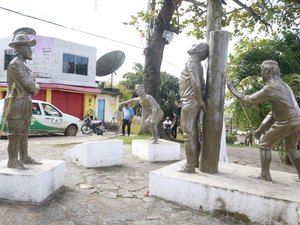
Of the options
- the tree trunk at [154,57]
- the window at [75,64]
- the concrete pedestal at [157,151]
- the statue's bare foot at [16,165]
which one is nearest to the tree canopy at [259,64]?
the concrete pedestal at [157,151]

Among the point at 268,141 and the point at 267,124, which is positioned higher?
the point at 267,124

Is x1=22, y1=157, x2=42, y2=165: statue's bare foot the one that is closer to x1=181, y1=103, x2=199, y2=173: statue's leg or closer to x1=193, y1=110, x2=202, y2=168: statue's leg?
x1=181, y1=103, x2=199, y2=173: statue's leg

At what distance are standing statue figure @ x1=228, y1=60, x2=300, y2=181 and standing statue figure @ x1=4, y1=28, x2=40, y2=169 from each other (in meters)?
2.91

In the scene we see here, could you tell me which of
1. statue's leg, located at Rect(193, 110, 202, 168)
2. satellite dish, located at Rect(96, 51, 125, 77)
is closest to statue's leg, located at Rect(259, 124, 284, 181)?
statue's leg, located at Rect(193, 110, 202, 168)

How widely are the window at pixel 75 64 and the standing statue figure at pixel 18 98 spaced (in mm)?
19361

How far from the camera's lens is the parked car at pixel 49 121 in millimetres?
12953

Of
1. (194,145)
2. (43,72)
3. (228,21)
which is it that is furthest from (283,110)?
(43,72)

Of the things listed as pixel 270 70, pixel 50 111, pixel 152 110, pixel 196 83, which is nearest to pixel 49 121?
pixel 50 111

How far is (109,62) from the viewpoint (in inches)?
1075

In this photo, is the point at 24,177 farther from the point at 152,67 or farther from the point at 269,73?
the point at 152,67

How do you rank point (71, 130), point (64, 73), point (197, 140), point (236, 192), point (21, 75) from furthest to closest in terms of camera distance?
point (64, 73), point (71, 130), point (197, 140), point (21, 75), point (236, 192)

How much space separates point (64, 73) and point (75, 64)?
4.36 ft

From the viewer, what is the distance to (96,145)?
Result: 6.39 m

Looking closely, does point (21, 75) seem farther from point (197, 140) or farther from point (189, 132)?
point (197, 140)
